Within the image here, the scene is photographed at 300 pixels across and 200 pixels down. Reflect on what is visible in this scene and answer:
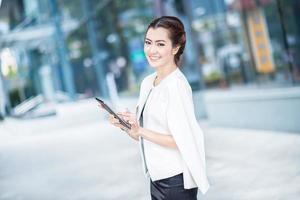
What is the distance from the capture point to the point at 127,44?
48.3 feet

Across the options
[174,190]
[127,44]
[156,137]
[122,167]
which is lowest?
[122,167]

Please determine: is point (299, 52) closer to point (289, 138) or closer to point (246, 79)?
point (246, 79)

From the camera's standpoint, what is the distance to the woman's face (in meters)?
1.65

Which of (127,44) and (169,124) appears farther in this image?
(127,44)

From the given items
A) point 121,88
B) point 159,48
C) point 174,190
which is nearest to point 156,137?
point 174,190

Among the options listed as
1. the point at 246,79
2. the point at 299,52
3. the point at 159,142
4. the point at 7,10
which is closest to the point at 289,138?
the point at 299,52

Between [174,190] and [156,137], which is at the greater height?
[156,137]

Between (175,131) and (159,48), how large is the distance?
1.06 ft

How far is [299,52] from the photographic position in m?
7.50

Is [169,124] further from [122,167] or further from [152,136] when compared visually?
[122,167]

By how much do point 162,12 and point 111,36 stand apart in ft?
18.1

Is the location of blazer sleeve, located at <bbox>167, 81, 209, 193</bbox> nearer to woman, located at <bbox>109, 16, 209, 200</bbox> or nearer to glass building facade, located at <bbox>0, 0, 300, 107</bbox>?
woman, located at <bbox>109, 16, 209, 200</bbox>

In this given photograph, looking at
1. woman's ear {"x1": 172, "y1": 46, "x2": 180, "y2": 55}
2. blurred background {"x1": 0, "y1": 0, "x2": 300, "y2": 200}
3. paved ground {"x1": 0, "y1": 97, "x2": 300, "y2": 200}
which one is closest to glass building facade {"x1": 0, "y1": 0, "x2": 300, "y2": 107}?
blurred background {"x1": 0, "y1": 0, "x2": 300, "y2": 200}

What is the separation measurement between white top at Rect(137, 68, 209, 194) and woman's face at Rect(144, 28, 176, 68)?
0.06 m
